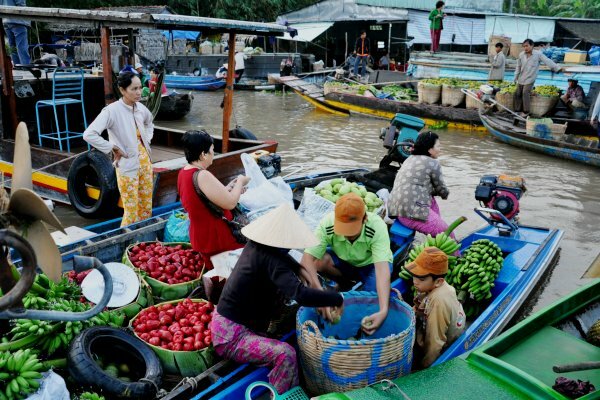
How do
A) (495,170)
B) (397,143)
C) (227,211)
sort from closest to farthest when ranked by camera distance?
(227,211), (397,143), (495,170)

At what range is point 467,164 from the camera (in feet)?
35.4

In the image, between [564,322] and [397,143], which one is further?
[397,143]

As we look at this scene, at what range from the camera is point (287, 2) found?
3522 centimetres

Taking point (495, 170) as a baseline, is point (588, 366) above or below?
above

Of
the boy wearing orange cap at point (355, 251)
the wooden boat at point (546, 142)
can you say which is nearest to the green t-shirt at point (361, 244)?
the boy wearing orange cap at point (355, 251)

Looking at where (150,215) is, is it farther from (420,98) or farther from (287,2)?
(287,2)

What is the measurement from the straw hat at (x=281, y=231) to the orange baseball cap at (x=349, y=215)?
1.47 feet

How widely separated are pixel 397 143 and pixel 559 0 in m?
37.0

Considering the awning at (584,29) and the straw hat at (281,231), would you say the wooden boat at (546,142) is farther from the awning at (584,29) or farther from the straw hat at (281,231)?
the awning at (584,29)

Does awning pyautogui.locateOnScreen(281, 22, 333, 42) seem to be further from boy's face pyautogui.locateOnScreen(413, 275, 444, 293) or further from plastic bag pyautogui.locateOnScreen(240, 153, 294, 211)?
boy's face pyautogui.locateOnScreen(413, 275, 444, 293)

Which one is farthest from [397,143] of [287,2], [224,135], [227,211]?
[287,2]

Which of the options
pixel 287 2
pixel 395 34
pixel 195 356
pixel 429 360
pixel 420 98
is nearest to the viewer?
pixel 195 356

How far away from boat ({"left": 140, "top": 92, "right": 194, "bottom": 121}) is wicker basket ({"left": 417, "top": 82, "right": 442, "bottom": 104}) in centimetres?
691

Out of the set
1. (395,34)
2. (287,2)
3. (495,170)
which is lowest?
(495,170)
